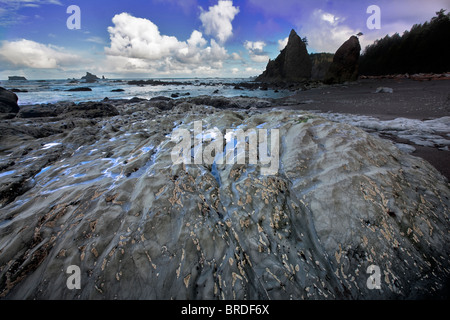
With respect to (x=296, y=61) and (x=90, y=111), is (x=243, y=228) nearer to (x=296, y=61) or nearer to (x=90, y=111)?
(x=90, y=111)

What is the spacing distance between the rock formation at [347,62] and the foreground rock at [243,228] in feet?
127

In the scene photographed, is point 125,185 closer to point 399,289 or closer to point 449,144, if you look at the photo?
point 399,289

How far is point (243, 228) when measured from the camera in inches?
86.0

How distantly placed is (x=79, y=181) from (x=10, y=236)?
1.08 m

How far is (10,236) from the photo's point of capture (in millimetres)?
2141

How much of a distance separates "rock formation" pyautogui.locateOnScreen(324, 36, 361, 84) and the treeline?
26.9 ft

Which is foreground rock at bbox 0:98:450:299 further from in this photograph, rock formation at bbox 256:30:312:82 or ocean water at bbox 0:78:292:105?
rock formation at bbox 256:30:312:82

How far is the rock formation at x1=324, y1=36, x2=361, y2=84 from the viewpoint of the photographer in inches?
1275

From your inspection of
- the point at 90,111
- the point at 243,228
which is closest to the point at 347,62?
the point at 90,111

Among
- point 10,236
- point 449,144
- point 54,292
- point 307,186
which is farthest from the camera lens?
point 449,144

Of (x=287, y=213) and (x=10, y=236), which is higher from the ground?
(x=287, y=213)

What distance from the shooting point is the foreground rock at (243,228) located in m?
1.78
